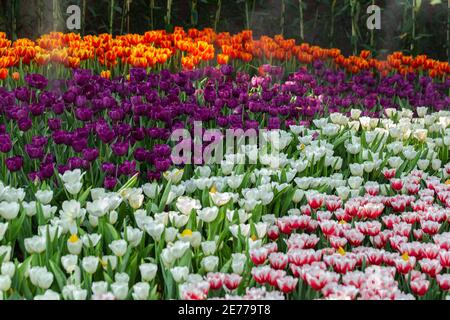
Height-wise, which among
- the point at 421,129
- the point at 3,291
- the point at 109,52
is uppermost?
the point at 109,52

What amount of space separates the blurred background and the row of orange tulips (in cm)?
134

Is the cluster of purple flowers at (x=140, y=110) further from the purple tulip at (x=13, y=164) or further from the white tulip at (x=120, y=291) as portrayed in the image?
the white tulip at (x=120, y=291)

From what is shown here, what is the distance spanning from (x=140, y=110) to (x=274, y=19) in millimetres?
5187

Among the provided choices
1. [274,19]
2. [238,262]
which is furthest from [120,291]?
[274,19]

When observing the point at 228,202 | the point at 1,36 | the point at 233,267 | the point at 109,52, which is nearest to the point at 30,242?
the point at 233,267

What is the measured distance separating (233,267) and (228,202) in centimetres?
69

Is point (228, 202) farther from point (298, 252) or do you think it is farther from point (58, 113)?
point (58, 113)

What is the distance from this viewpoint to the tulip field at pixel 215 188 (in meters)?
2.65

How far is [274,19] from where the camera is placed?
9.26 meters

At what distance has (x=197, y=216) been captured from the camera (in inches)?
132

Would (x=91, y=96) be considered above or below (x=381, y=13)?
below

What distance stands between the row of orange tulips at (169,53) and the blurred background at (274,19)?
1.34 meters

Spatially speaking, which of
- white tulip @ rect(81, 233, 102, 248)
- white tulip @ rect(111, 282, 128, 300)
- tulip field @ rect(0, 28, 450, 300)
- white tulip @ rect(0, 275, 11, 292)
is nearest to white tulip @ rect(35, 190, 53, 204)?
tulip field @ rect(0, 28, 450, 300)

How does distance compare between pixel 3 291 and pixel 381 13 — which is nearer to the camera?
pixel 3 291
